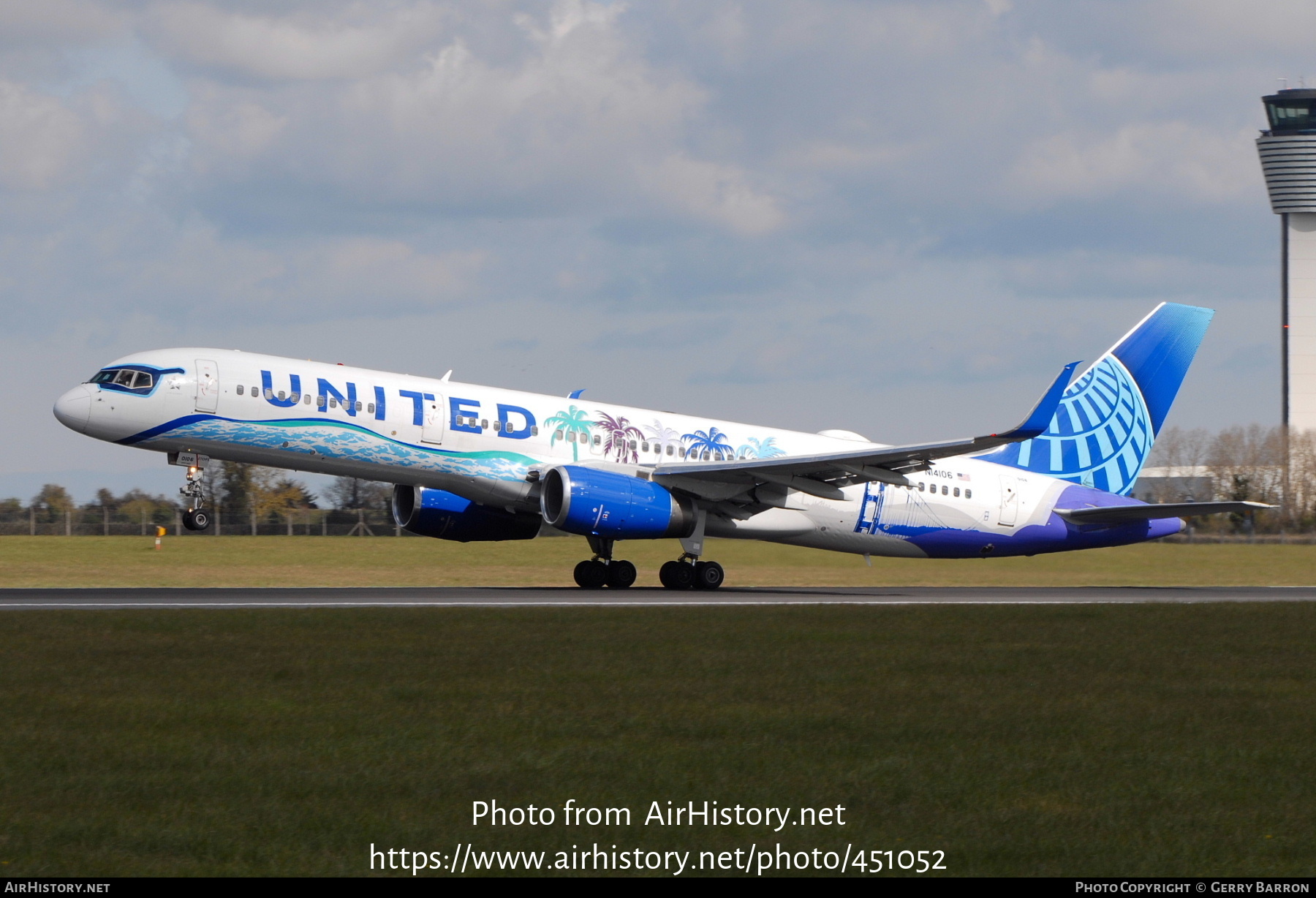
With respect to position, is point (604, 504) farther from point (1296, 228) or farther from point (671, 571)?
point (1296, 228)

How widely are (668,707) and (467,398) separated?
17.7 metres

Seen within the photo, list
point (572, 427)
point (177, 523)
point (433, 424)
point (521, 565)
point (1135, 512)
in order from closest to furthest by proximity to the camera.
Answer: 1. point (433, 424)
2. point (572, 427)
3. point (1135, 512)
4. point (521, 565)
5. point (177, 523)

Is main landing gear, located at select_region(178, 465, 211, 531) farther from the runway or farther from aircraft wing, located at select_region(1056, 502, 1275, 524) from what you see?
aircraft wing, located at select_region(1056, 502, 1275, 524)

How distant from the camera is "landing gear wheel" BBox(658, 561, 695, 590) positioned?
102 feet

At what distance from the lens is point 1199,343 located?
38.0m

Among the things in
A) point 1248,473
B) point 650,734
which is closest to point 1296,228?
point 1248,473

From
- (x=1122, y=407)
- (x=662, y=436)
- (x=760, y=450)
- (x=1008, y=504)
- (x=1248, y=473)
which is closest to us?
(x=662, y=436)

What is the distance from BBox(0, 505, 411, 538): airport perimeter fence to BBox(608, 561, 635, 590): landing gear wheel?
17.2 m

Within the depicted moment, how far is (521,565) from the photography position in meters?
38.6

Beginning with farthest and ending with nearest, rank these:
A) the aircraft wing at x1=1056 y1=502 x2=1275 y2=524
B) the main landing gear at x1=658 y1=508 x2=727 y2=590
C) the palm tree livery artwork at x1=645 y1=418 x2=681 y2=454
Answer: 1. the palm tree livery artwork at x1=645 y1=418 x2=681 y2=454
2. the aircraft wing at x1=1056 y1=502 x2=1275 y2=524
3. the main landing gear at x1=658 y1=508 x2=727 y2=590

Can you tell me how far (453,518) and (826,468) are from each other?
28.4ft

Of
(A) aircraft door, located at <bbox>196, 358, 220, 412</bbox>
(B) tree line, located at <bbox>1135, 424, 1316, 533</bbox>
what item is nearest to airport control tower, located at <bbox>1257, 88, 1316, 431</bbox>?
(B) tree line, located at <bbox>1135, 424, 1316, 533</bbox>

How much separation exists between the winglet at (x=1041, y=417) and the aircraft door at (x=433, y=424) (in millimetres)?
11059

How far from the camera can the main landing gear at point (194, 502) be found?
1053 inches
